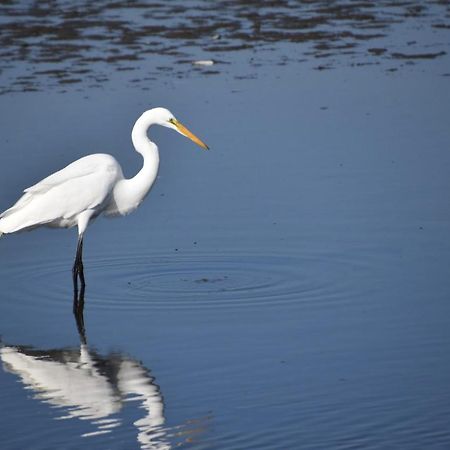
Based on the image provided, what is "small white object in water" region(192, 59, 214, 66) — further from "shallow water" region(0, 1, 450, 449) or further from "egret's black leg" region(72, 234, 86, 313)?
"egret's black leg" region(72, 234, 86, 313)

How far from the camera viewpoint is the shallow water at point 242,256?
741cm

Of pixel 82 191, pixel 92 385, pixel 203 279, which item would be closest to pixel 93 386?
pixel 92 385

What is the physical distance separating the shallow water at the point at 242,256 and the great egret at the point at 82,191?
0.46 meters

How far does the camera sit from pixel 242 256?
34.8ft

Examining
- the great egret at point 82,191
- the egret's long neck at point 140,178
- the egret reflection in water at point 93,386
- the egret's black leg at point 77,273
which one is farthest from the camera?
the egret's long neck at point 140,178

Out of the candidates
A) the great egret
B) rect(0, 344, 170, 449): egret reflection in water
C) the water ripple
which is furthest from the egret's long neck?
rect(0, 344, 170, 449): egret reflection in water

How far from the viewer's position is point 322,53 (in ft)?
63.1

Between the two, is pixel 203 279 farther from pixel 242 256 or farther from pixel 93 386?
pixel 93 386

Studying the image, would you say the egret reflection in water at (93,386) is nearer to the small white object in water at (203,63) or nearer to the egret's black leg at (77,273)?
the egret's black leg at (77,273)

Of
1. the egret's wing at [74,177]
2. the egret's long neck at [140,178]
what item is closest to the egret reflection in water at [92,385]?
the egret's wing at [74,177]

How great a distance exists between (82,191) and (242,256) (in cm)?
140

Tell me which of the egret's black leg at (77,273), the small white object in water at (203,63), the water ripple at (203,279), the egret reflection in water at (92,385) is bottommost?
the water ripple at (203,279)

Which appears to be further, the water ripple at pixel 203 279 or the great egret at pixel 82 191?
the great egret at pixel 82 191

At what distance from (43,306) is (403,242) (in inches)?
118
